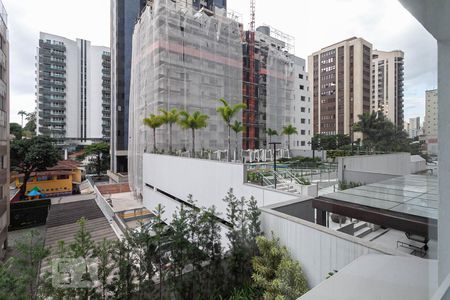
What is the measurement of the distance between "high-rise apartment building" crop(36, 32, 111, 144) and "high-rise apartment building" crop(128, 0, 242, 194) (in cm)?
600

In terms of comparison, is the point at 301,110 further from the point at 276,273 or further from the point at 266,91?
the point at 276,273

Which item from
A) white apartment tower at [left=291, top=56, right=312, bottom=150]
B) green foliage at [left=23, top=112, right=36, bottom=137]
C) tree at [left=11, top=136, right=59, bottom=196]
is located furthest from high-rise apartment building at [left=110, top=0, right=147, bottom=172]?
white apartment tower at [left=291, top=56, right=312, bottom=150]

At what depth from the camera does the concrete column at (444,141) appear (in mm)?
1396

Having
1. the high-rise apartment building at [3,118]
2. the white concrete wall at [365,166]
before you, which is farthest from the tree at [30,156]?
the white concrete wall at [365,166]

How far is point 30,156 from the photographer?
449 inches

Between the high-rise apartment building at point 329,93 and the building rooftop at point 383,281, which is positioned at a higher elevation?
the high-rise apartment building at point 329,93

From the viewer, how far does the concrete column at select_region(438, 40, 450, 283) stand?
1.40 metres

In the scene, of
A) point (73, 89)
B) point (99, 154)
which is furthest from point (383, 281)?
point (73, 89)

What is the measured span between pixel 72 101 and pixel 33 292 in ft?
74.1

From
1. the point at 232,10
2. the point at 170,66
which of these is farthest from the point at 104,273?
the point at 232,10

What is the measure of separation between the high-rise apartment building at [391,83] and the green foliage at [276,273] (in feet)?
6.10

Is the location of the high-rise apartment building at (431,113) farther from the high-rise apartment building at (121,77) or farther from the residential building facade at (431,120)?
the high-rise apartment building at (121,77)

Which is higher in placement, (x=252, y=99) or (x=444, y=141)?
(x=252, y=99)

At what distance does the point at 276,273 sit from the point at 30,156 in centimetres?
1364
